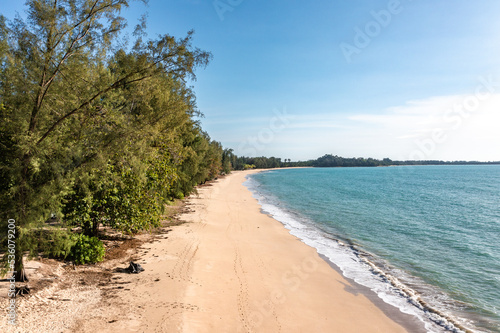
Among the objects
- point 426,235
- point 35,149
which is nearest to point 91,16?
point 35,149

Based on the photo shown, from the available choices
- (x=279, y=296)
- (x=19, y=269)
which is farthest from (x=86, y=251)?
(x=279, y=296)

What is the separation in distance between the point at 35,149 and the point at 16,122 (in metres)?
1.01

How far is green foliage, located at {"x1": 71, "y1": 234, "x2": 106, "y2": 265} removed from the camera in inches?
439

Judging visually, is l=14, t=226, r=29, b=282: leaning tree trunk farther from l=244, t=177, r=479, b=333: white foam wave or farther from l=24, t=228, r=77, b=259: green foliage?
l=244, t=177, r=479, b=333: white foam wave

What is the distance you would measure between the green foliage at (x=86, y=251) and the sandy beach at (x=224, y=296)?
95 centimetres

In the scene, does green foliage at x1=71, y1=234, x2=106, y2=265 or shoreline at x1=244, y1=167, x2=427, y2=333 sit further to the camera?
green foliage at x1=71, y1=234, x2=106, y2=265

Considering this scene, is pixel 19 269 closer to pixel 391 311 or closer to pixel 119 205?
pixel 119 205

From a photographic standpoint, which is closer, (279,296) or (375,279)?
(279,296)

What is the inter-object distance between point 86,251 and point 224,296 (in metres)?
6.42

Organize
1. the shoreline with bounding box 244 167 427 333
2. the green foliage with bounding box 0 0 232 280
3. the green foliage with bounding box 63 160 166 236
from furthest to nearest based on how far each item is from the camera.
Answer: the green foliage with bounding box 63 160 166 236, the shoreline with bounding box 244 167 427 333, the green foliage with bounding box 0 0 232 280

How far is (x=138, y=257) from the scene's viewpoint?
41.3 ft

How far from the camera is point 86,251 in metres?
11.4

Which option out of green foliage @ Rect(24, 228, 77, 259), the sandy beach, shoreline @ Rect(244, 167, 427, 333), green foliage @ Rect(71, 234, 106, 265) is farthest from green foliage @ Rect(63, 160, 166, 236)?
shoreline @ Rect(244, 167, 427, 333)

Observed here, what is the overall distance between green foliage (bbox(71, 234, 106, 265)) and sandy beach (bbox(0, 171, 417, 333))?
0.95 m
